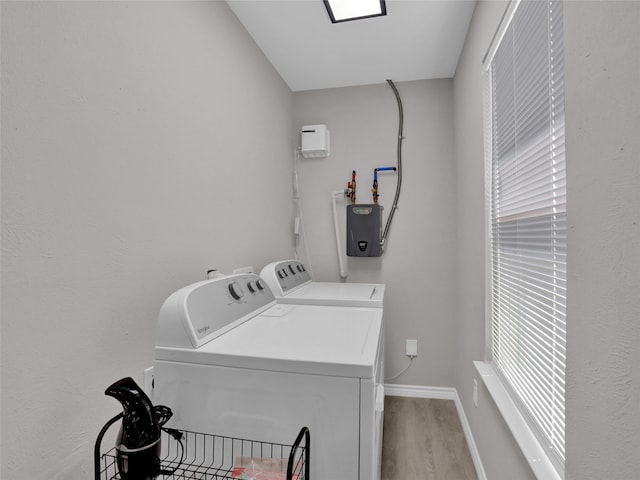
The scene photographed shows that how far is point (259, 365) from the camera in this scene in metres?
0.92

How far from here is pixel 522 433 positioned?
1.07 m

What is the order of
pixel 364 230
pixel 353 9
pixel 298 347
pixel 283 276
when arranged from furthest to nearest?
1. pixel 364 230
2. pixel 283 276
3. pixel 353 9
4. pixel 298 347

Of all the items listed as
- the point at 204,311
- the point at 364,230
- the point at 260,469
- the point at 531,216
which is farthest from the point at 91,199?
the point at 364,230

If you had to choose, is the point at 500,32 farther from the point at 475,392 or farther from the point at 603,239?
the point at 475,392

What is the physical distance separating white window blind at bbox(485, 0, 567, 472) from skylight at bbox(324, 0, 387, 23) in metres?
0.64

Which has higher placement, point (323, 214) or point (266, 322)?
point (323, 214)

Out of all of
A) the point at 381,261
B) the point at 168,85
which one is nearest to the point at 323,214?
the point at 381,261

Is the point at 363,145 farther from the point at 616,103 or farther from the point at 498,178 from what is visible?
the point at 616,103

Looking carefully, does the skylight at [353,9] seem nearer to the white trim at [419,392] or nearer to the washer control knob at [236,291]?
Result: the washer control knob at [236,291]

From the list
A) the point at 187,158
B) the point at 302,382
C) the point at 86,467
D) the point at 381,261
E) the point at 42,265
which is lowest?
the point at 86,467

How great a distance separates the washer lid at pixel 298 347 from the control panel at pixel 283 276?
46 cm

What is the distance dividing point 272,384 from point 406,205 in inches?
76.4

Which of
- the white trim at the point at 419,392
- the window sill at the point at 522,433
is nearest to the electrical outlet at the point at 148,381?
the window sill at the point at 522,433

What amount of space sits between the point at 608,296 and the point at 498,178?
98 cm
